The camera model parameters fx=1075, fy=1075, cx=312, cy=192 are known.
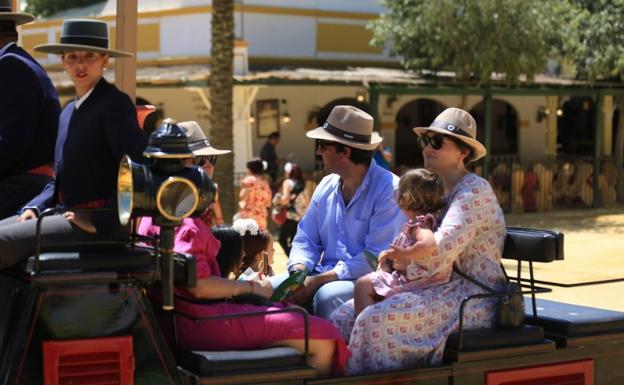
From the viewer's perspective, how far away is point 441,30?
21.9 meters

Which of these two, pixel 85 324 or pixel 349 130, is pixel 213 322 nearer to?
pixel 85 324

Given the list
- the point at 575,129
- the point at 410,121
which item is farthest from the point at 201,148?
the point at 575,129

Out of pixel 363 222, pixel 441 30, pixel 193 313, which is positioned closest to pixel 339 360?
pixel 193 313

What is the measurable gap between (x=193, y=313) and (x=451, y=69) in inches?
742

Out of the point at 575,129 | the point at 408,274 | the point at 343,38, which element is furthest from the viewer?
the point at 575,129

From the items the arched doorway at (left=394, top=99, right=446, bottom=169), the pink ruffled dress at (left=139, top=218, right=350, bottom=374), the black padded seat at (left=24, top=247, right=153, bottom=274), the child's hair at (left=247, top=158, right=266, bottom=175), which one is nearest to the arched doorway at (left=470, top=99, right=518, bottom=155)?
the arched doorway at (left=394, top=99, right=446, bottom=169)

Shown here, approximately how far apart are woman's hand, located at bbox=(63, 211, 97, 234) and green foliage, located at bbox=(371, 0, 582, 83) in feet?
59.3

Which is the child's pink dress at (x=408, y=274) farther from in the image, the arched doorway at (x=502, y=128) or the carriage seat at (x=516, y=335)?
the arched doorway at (x=502, y=128)

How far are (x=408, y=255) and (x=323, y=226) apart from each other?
3.52ft

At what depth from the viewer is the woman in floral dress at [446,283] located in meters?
4.63

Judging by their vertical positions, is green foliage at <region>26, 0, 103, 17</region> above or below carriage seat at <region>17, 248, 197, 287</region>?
above

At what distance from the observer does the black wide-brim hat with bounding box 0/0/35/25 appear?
4.63m

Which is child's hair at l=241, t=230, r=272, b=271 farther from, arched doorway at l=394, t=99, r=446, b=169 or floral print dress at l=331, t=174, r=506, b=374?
arched doorway at l=394, t=99, r=446, b=169

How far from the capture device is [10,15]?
463 cm
